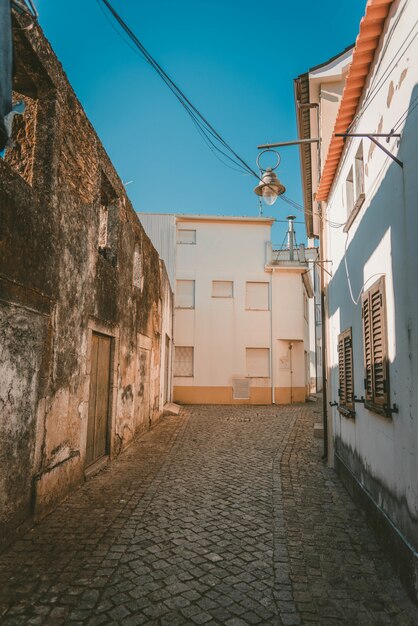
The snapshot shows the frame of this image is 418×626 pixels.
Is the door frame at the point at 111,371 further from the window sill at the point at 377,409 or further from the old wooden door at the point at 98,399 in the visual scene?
the window sill at the point at 377,409

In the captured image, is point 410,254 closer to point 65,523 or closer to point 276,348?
point 65,523

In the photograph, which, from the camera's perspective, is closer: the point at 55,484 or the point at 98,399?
the point at 55,484

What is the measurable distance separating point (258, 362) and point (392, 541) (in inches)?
606

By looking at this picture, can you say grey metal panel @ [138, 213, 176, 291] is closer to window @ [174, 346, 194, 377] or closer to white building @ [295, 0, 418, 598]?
window @ [174, 346, 194, 377]

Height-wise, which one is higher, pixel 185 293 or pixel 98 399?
pixel 185 293

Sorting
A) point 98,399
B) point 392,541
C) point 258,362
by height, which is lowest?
point 392,541

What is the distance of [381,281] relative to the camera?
4262mm

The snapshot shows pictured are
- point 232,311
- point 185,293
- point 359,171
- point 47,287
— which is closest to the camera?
point 47,287

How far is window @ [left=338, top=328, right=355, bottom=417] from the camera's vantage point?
590cm

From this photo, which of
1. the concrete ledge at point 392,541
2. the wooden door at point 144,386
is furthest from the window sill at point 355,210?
the wooden door at point 144,386

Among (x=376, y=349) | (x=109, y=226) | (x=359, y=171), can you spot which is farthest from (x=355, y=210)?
(x=109, y=226)

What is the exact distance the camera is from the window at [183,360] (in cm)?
1891

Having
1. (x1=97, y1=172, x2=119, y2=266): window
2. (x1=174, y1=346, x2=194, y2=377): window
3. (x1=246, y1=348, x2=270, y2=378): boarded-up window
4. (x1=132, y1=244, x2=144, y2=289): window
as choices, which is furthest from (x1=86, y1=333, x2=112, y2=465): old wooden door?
(x1=246, y1=348, x2=270, y2=378): boarded-up window

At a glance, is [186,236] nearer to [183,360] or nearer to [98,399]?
[183,360]
